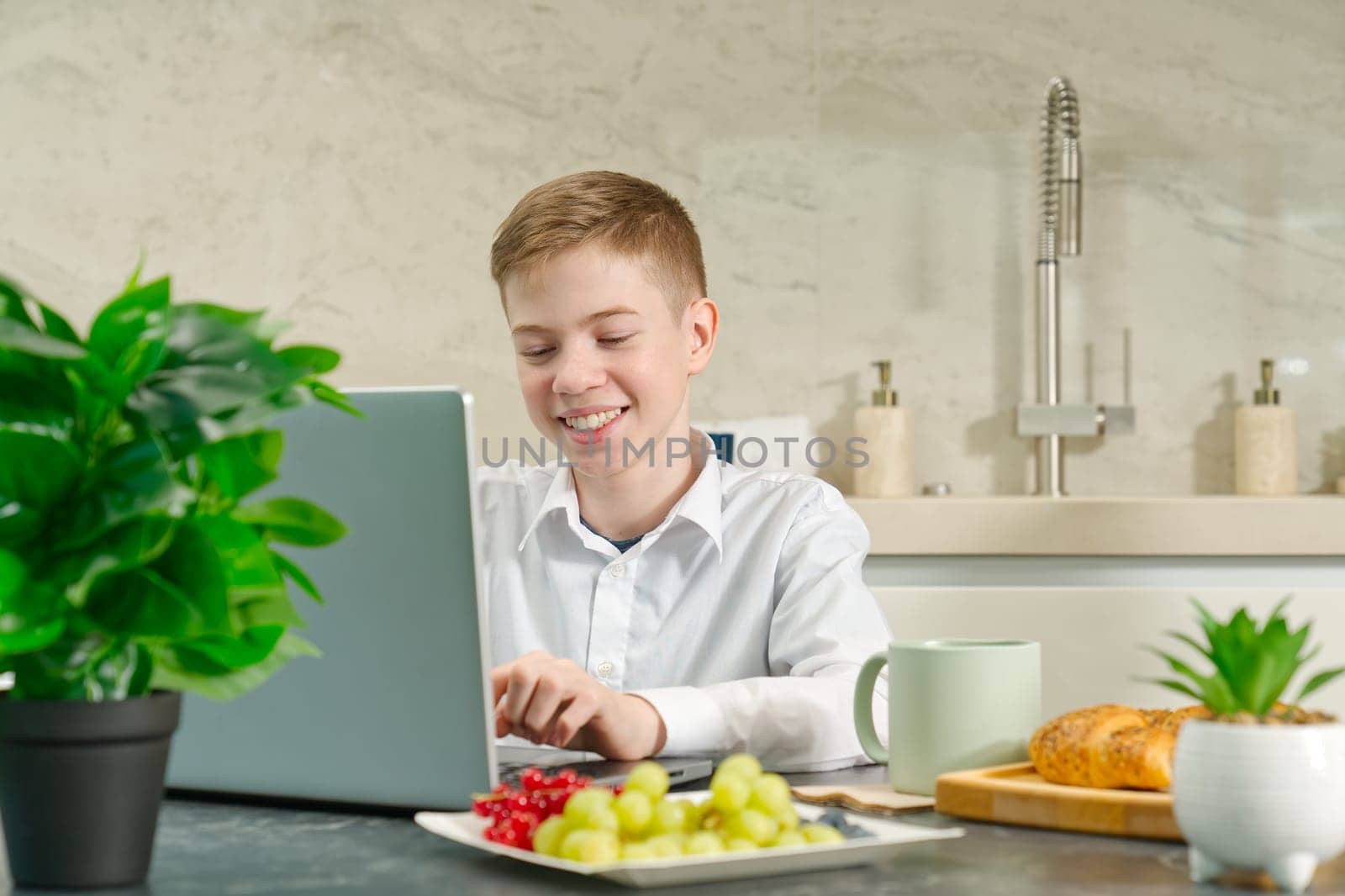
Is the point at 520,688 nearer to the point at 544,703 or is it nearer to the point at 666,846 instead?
the point at 544,703

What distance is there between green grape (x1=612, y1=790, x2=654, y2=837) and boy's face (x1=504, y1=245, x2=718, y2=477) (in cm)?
80

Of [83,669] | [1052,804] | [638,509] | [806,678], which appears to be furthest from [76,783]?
[638,509]

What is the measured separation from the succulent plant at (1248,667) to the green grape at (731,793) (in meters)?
0.20

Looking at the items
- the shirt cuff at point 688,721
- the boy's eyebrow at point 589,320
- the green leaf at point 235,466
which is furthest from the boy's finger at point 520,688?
the boy's eyebrow at point 589,320

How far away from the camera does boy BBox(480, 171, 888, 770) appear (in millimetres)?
1445

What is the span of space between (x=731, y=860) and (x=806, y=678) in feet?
1.81

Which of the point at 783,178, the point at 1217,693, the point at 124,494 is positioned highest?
the point at 783,178

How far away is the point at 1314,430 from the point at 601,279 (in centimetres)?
154

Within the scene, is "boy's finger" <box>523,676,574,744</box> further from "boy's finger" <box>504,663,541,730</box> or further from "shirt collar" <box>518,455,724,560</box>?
"shirt collar" <box>518,455,724,560</box>

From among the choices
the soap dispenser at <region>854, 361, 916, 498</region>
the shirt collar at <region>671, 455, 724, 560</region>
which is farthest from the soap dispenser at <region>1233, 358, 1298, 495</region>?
the shirt collar at <region>671, 455, 724, 560</region>

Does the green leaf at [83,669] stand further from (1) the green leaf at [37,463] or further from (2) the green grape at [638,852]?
(2) the green grape at [638,852]

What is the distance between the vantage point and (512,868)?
0.71 meters

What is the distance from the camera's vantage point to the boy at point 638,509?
145 cm

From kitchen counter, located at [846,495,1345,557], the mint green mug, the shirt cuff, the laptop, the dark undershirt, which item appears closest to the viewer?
the laptop
